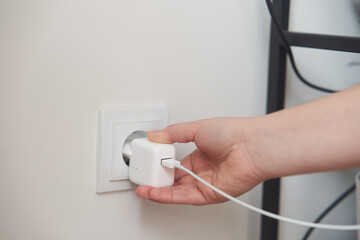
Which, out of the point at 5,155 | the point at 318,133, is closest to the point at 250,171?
the point at 318,133

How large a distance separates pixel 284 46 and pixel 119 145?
31cm

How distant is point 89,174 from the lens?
0.68 metres

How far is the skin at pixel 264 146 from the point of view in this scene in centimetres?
55

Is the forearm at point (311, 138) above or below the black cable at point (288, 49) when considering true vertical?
below

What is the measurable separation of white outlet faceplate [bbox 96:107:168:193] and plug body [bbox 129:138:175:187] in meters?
0.02

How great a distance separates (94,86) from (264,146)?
0.25 metres

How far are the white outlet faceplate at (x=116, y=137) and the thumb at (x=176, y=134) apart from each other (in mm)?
44

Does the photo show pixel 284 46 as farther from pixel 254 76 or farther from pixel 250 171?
pixel 250 171

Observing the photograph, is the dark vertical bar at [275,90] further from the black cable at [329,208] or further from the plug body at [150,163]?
the plug body at [150,163]

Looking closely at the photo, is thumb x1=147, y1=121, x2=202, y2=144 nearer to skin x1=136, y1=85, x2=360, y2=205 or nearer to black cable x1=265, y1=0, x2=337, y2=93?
skin x1=136, y1=85, x2=360, y2=205

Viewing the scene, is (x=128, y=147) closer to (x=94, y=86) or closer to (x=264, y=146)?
(x=94, y=86)

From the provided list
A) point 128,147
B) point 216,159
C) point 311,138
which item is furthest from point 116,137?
point 311,138

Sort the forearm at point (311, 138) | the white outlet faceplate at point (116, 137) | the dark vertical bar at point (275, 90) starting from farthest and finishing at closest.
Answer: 1. the dark vertical bar at point (275, 90)
2. the white outlet faceplate at point (116, 137)
3. the forearm at point (311, 138)

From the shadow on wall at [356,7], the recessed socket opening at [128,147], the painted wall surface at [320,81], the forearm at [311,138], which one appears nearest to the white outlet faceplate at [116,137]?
the recessed socket opening at [128,147]
